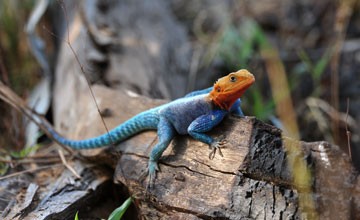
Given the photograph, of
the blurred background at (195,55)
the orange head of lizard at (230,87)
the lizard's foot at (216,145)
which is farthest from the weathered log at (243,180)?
the blurred background at (195,55)

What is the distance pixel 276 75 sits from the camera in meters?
5.50

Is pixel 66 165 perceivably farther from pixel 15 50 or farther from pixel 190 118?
pixel 15 50

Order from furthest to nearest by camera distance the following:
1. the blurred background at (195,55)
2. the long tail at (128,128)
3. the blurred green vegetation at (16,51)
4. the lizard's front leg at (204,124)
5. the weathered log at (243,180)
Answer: the blurred green vegetation at (16,51) < the blurred background at (195,55) < the long tail at (128,128) < the lizard's front leg at (204,124) < the weathered log at (243,180)

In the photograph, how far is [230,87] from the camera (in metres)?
2.85

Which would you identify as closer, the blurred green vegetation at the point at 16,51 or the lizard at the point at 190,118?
the lizard at the point at 190,118

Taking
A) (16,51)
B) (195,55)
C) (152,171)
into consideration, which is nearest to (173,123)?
(152,171)

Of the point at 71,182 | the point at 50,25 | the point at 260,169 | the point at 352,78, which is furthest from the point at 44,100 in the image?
the point at 352,78

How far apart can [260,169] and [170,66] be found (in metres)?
3.16

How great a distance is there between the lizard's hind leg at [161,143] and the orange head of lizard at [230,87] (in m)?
0.50

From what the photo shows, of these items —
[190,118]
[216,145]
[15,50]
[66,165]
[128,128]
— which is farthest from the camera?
[15,50]

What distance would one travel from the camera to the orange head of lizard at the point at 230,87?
2.79 meters

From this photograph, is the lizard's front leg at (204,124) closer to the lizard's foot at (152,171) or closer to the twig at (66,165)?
the lizard's foot at (152,171)

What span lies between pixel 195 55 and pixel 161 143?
143 inches

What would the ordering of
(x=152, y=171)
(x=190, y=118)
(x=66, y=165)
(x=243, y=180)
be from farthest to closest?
(x=66, y=165) < (x=190, y=118) < (x=152, y=171) < (x=243, y=180)
